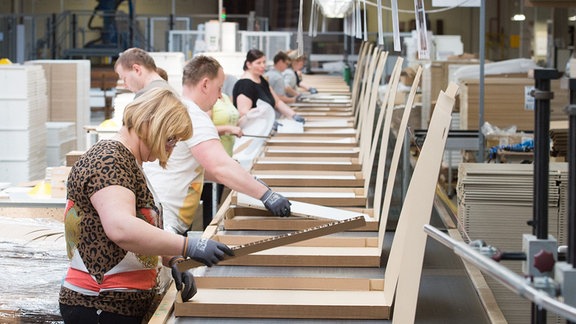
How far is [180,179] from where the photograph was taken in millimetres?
4035

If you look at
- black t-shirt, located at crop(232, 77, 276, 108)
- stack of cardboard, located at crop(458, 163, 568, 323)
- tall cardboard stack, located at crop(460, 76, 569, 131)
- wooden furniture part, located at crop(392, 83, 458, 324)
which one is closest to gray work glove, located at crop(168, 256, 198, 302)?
wooden furniture part, located at crop(392, 83, 458, 324)

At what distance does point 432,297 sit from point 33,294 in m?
1.36

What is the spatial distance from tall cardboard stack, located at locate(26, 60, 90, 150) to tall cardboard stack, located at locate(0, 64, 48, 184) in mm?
2977

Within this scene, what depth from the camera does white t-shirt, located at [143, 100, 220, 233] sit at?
398 centimetres

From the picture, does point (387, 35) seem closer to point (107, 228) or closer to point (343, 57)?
point (343, 57)

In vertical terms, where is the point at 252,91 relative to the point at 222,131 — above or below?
above

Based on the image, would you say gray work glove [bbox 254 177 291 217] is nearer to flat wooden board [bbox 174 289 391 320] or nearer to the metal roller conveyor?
flat wooden board [bbox 174 289 391 320]

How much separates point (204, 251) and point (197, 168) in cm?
139

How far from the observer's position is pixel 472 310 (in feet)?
10.1

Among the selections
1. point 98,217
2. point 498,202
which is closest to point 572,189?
point 98,217

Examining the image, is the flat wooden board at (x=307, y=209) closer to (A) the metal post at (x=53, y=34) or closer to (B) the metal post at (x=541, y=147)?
(B) the metal post at (x=541, y=147)

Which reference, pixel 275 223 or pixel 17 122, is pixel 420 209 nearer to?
pixel 275 223

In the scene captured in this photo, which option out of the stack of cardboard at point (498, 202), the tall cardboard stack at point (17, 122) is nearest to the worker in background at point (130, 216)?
the stack of cardboard at point (498, 202)

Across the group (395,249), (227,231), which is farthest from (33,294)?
(395,249)
